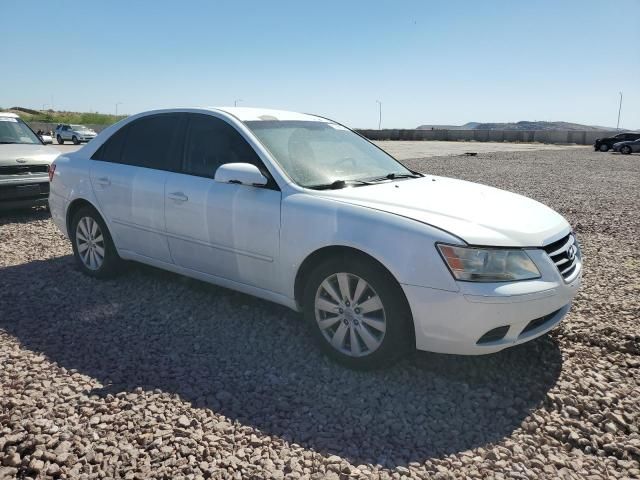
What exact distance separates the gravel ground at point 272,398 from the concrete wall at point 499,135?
43.7 metres

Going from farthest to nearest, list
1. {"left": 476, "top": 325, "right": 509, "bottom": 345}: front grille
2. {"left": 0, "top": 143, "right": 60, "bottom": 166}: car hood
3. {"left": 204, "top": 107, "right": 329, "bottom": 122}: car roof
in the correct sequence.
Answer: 1. {"left": 0, "top": 143, "right": 60, "bottom": 166}: car hood
2. {"left": 204, "top": 107, "right": 329, "bottom": 122}: car roof
3. {"left": 476, "top": 325, "right": 509, "bottom": 345}: front grille

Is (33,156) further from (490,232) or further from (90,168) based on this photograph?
(490,232)

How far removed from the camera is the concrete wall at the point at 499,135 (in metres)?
49.8

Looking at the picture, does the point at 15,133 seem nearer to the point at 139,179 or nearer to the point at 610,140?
the point at 139,179

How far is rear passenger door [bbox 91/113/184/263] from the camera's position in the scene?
4492 millimetres

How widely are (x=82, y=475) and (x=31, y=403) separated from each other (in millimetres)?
808

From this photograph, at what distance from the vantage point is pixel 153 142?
4695 millimetres

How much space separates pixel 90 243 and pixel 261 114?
2229 mm

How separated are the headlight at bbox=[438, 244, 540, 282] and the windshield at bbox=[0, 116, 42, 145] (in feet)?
28.2

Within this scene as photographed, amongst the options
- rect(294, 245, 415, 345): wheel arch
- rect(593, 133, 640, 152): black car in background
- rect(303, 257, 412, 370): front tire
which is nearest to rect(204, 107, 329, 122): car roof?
rect(294, 245, 415, 345): wheel arch

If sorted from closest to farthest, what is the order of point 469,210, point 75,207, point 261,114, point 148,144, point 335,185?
point 469,210 → point 335,185 → point 261,114 → point 148,144 → point 75,207

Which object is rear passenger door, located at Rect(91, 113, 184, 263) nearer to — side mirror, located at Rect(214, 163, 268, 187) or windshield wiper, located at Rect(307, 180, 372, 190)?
side mirror, located at Rect(214, 163, 268, 187)

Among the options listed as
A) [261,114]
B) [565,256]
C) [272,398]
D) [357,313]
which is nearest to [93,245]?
[261,114]

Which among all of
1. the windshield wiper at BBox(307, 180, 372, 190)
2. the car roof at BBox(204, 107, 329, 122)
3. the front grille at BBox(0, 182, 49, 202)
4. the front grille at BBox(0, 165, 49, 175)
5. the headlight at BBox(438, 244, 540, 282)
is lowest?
the front grille at BBox(0, 182, 49, 202)
